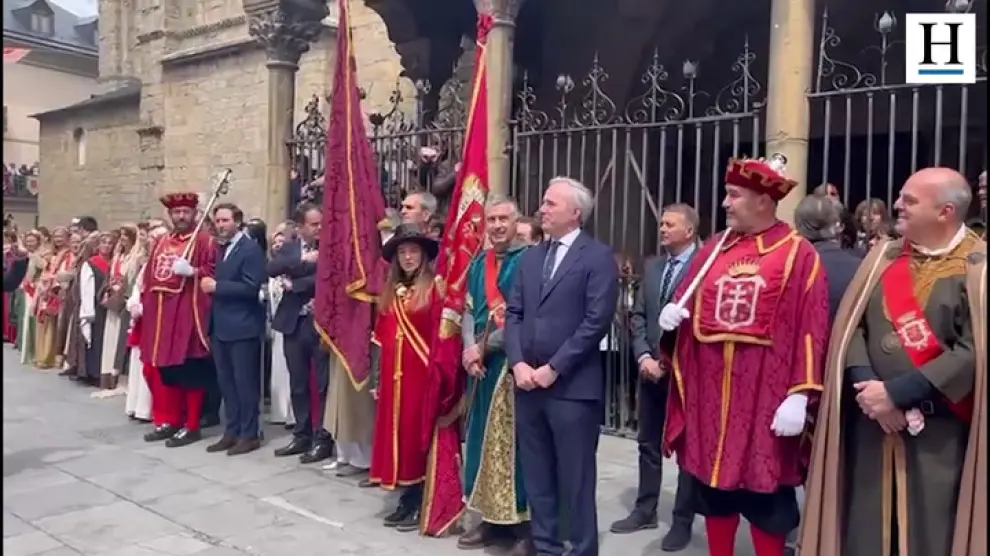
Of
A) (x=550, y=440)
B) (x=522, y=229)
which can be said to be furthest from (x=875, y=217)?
(x=550, y=440)

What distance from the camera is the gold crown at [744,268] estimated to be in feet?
11.8

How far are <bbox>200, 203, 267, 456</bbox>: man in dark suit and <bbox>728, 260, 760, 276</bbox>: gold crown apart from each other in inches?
162

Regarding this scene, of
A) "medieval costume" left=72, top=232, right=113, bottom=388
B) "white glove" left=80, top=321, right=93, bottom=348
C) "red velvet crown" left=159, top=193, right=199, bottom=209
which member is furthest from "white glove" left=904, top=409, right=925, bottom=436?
"white glove" left=80, top=321, right=93, bottom=348

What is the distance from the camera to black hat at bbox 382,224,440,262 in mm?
5004

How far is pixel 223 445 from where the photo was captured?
22.9 ft

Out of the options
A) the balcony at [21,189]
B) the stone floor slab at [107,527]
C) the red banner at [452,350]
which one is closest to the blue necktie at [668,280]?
the red banner at [452,350]

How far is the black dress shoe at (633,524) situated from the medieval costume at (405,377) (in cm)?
109

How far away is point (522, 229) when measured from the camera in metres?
4.80

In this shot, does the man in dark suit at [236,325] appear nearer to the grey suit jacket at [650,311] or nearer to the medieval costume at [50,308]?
the grey suit jacket at [650,311]

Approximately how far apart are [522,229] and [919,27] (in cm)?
371

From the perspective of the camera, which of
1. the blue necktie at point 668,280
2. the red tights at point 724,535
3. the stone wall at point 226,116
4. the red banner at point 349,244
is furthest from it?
the stone wall at point 226,116

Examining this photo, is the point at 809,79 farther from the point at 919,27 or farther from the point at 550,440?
the point at 550,440

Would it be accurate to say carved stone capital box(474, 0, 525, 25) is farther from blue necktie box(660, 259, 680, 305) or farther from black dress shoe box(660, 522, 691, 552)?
black dress shoe box(660, 522, 691, 552)

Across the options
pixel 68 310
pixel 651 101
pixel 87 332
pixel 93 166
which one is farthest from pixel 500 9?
pixel 93 166
